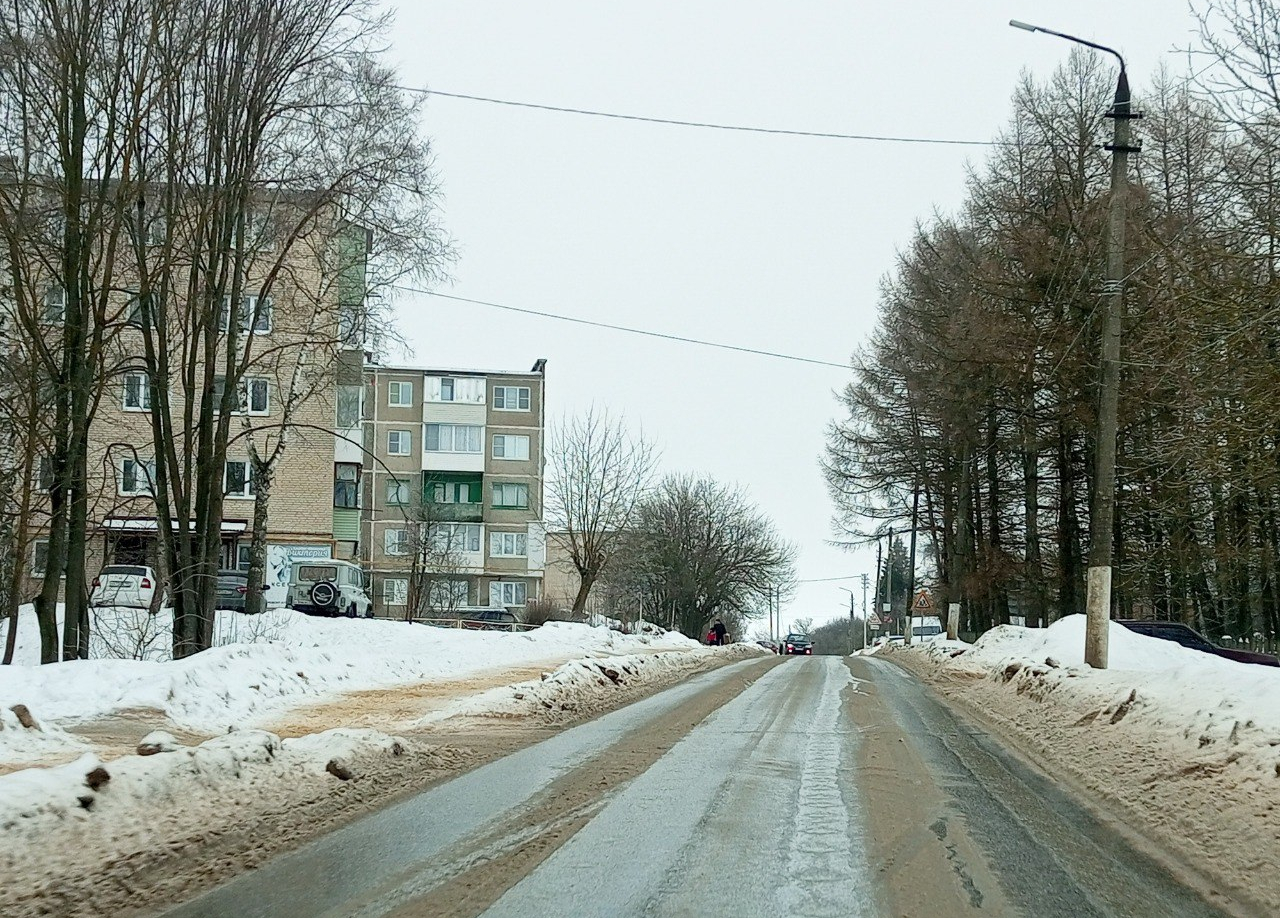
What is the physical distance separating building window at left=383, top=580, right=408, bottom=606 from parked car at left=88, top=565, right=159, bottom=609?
29.5m

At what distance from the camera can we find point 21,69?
17.1m

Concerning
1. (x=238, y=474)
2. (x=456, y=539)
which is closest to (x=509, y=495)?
(x=456, y=539)

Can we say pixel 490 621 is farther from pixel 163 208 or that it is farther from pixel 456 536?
pixel 163 208

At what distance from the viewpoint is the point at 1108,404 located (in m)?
18.5

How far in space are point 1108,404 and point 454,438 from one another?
163ft

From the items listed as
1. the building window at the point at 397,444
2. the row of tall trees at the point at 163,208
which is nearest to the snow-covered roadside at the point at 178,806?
the row of tall trees at the point at 163,208

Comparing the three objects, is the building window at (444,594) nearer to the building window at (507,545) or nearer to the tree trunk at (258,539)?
the building window at (507,545)

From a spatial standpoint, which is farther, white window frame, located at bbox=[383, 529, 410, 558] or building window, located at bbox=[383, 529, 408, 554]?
building window, located at bbox=[383, 529, 408, 554]

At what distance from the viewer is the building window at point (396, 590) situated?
63000 mm

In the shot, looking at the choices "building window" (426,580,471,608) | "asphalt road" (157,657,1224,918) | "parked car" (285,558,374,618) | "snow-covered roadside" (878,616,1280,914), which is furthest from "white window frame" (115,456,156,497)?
"building window" (426,580,471,608)

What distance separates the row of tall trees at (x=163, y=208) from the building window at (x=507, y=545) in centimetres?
4114

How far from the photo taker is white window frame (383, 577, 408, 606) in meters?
63.0

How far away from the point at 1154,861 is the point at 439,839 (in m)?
4.06

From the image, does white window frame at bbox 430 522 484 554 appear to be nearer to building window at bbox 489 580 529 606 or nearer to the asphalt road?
building window at bbox 489 580 529 606
